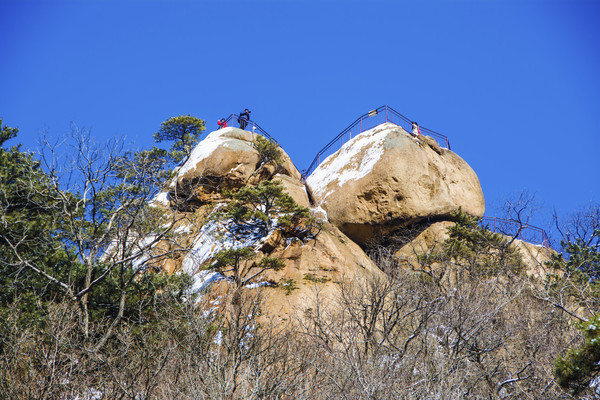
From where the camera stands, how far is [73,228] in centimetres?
1686

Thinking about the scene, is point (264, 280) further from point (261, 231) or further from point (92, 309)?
point (92, 309)

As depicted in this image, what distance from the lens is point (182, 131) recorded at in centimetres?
3703

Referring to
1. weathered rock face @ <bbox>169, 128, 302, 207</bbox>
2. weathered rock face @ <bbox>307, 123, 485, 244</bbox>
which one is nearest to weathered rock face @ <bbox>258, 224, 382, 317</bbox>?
weathered rock face @ <bbox>307, 123, 485, 244</bbox>

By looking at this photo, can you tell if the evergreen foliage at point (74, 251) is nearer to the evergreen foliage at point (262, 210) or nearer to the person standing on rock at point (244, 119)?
the evergreen foliage at point (262, 210)

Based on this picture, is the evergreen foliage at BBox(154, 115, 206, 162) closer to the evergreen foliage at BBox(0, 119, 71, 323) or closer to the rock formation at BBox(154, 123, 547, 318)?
the rock formation at BBox(154, 123, 547, 318)

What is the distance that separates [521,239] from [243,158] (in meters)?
18.2

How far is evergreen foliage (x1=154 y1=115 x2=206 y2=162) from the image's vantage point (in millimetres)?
36062

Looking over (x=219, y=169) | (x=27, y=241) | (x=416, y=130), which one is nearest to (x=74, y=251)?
(x=27, y=241)

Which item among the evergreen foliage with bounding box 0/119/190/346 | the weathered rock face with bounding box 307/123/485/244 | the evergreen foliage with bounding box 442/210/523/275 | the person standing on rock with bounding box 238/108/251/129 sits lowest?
the evergreen foliage with bounding box 0/119/190/346

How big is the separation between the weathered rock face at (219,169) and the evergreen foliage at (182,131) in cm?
565

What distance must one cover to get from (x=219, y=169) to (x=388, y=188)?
9.96m

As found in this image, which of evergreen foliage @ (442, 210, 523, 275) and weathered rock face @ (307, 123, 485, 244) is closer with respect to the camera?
evergreen foliage @ (442, 210, 523, 275)

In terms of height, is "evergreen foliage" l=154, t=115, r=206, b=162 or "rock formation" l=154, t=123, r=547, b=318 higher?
"evergreen foliage" l=154, t=115, r=206, b=162

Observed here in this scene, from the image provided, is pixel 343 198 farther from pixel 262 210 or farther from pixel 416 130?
pixel 416 130
